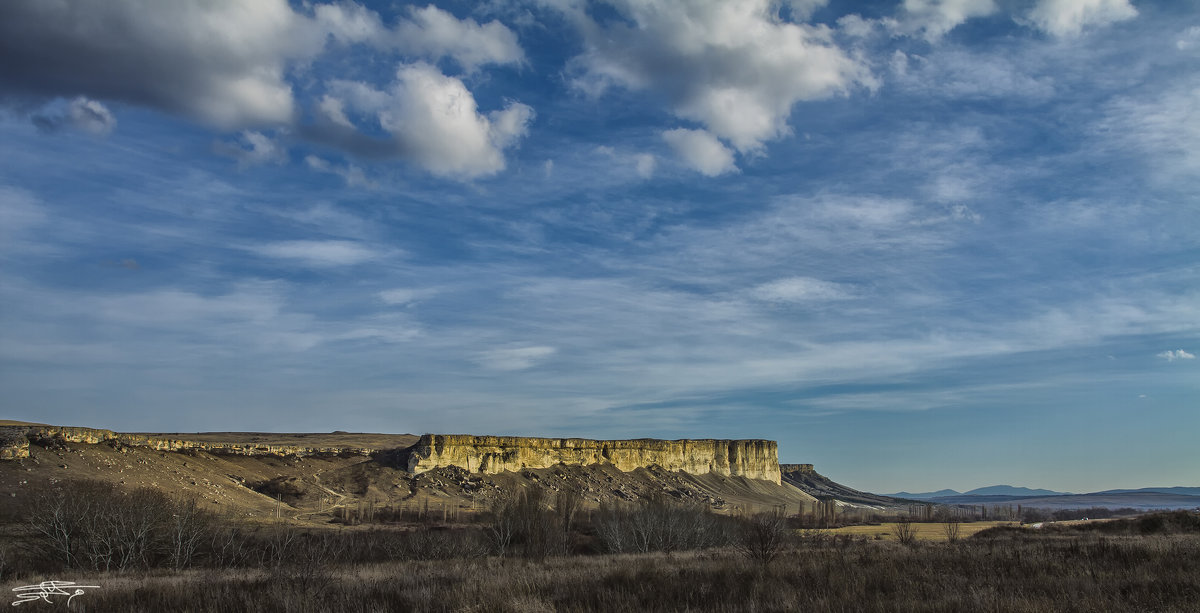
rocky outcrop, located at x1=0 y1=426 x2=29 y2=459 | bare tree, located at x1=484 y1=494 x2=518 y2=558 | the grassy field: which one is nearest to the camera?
bare tree, located at x1=484 y1=494 x2=518 y2=558

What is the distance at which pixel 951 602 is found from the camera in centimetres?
1095

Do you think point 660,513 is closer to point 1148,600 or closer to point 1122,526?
point 1122,526

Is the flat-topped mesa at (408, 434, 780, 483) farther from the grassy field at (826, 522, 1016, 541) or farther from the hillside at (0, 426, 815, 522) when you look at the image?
the grassy field at (826, 522, 1016, 541)

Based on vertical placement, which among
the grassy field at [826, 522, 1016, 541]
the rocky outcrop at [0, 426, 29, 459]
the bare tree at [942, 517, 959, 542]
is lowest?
the grassy field at [826, 522, 1016, 541]

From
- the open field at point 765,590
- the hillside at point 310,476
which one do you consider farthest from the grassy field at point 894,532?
the open field at point 765,590

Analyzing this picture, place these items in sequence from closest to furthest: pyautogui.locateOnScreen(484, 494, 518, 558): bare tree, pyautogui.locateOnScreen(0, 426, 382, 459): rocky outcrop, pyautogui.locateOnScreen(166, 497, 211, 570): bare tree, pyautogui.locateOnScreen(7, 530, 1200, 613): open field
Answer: pyautogui.locateOnScreen(7, 530, 1200, 613): open field
pyautogui.locateOnScreen(166, 497, 211, 570): bare tree
pyautogui.locateOnScreen(484, 494, 518, 558): bare tree
pyautogui.locateOnScreen(0, 426, 382, 459): rocky outcrop

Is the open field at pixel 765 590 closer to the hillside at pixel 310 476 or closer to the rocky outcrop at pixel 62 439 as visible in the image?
the hillside at pixel 310 476

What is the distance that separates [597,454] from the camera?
146m

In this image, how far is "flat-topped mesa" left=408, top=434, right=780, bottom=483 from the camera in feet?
402

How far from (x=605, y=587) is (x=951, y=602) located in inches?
256

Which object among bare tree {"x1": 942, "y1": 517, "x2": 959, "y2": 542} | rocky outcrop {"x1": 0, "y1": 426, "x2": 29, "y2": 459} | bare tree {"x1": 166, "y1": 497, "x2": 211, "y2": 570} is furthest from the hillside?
bare tree {"x1": 942, "y1": 517, "x2": 959, "y2": 542}

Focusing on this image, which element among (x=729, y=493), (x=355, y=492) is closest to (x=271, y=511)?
(x=355, y=492)
